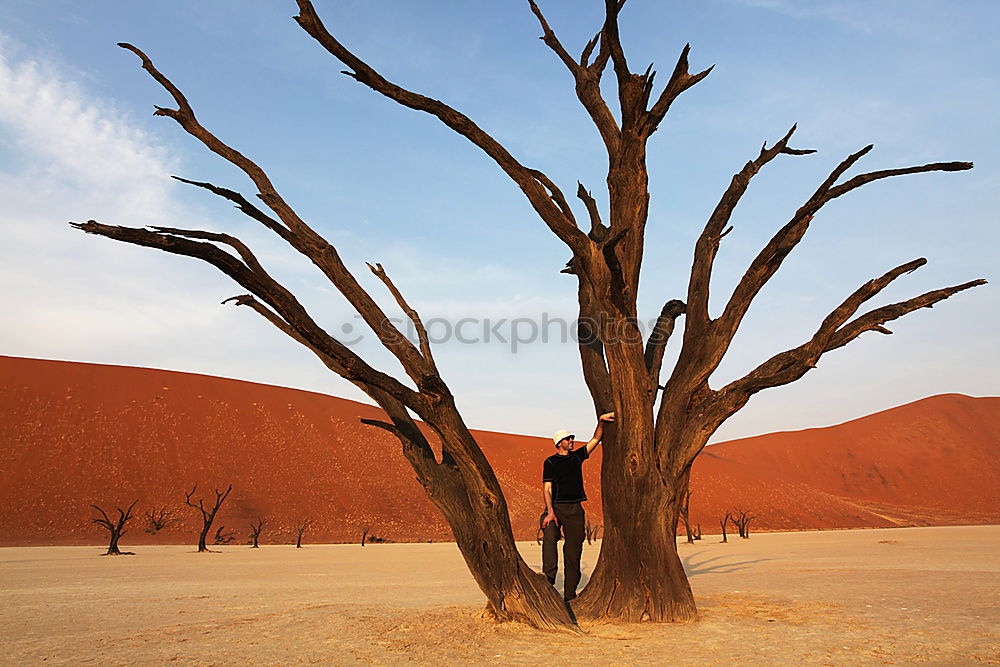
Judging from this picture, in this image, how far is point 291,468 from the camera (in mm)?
50625

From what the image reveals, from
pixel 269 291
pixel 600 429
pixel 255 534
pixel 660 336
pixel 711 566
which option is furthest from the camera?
pixel 255 534

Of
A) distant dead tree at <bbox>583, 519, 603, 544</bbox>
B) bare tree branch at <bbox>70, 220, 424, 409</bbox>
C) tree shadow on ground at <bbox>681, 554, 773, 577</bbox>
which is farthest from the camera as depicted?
distant dead tree at <bbox>583, 519, 603, 544</bbox>

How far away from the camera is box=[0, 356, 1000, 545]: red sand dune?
42.4 m

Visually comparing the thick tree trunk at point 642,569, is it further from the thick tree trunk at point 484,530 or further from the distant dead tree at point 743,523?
the distant dead tree at point 743,523

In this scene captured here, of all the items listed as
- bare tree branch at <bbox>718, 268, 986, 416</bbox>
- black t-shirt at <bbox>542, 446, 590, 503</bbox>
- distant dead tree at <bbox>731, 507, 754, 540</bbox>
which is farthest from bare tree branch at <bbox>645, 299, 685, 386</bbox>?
distant dead tree at <bbox>731, 507, 754, 540</bbox>

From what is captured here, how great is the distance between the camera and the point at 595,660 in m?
4.95

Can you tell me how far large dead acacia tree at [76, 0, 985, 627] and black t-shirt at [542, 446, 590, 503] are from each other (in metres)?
0.36

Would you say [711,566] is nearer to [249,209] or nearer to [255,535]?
[249,209]

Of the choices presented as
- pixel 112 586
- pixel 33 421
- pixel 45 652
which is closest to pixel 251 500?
pixel 33 421

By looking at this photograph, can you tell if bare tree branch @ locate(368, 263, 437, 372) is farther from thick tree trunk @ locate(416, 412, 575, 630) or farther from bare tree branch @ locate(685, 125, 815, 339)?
bare tree branch @ locate(685, 125, 815, 339)

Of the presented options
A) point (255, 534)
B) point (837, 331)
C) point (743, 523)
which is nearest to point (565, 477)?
point (837, 331)

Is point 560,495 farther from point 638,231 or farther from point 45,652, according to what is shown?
point 45,652

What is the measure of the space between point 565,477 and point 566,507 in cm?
29

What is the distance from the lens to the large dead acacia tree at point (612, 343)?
6.05 meters
